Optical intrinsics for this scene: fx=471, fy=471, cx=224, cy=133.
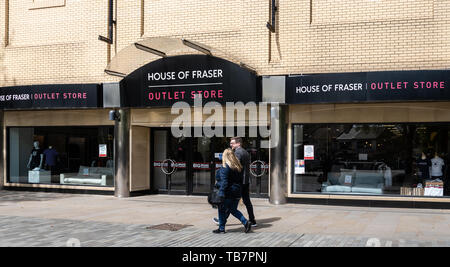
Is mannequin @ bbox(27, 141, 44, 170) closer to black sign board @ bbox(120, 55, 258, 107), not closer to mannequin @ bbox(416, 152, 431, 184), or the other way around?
black sign board @ bbox(120, 55, 258, 107)

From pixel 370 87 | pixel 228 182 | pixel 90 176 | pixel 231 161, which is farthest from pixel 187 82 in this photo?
pixel 228 182

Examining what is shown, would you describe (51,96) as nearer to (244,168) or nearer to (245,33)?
(245,33)

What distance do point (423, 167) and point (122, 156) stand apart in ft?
27.3

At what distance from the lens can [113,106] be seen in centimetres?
1380

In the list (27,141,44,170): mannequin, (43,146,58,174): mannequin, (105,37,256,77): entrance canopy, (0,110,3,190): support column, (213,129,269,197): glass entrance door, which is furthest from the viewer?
(27,141,44,170): mannequin

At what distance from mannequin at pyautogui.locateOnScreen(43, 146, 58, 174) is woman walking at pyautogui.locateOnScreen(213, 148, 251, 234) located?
8.98m

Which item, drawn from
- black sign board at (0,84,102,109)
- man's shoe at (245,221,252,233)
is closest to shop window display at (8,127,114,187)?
black sign board at (0,84,102,109)

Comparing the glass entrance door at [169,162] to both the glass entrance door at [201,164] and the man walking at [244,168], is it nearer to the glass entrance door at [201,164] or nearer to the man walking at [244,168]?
→ the glass entrance door at [201,164]

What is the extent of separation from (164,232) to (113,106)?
629 cm

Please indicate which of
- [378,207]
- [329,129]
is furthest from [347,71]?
[378,207]

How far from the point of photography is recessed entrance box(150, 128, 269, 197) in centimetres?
1358

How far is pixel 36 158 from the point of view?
15.9m

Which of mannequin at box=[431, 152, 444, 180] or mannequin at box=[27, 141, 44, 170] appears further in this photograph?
mannequin at box=[27, 141, 44, 170]

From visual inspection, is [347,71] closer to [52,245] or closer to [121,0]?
[121,0]
